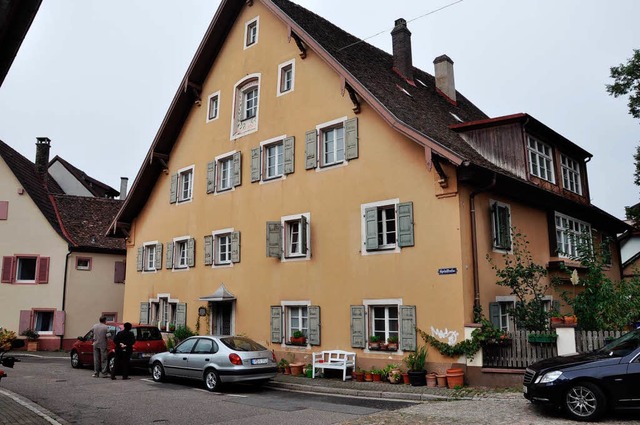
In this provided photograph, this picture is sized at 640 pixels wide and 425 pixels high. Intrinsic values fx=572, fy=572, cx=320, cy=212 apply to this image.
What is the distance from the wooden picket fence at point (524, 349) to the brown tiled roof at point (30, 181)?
23615 millimetres

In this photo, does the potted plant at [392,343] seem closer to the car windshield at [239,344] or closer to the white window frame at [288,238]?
the car windshield at [239,344]

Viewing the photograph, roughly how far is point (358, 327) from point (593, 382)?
7.43m

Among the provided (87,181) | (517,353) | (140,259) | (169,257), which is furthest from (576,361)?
(87,181)

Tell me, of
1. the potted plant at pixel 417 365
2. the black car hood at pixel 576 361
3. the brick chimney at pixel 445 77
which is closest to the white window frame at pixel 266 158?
the potted plant at pixel 417 365

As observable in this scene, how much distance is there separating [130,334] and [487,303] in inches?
396

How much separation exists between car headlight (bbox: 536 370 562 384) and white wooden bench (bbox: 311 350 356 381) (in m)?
6.57

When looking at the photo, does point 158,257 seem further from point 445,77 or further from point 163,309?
point 445,77

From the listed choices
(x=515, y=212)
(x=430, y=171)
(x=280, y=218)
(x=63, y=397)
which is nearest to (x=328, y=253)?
(x=280, y=218)

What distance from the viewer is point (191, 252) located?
22.2 m

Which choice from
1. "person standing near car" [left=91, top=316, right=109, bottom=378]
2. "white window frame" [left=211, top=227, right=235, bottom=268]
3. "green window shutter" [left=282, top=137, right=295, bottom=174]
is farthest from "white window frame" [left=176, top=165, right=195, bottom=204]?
"person standing near car" [left=91, top=316, right=109, bottom=378]

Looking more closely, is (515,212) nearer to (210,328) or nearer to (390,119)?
(390,119)

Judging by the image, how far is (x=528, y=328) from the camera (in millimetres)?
13781

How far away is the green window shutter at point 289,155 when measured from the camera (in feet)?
61.3

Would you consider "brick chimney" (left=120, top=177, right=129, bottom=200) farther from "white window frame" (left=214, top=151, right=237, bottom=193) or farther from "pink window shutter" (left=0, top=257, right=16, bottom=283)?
"white window frame" (left=214, top=151, right=237, bottom=193)
